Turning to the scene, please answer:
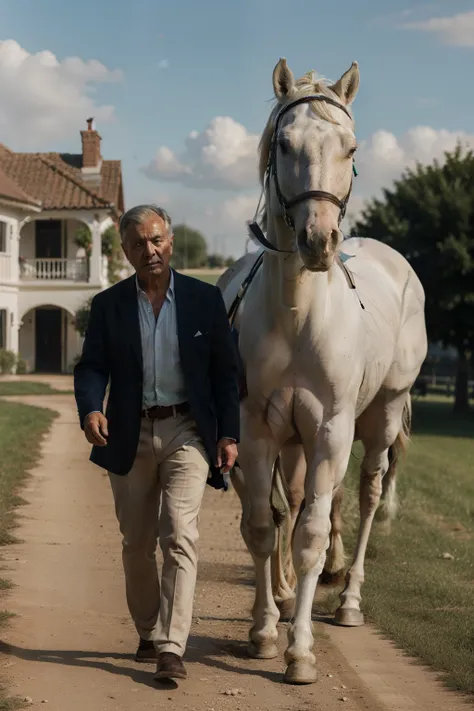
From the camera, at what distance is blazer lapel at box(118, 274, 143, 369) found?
561 centimetres

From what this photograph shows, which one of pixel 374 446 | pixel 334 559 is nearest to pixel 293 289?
pixel 374 446

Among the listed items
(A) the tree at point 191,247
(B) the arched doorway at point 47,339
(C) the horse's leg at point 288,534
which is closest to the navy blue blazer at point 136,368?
(C) the horse's leg at point 288,534

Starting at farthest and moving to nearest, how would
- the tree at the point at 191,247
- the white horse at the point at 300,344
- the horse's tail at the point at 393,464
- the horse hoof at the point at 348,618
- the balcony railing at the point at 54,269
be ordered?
the tree at the point at 191,247 < the balcony railing at the point at 54,269 < the horse's tail at the point at 393,464 < the horse hoof at the point at 348,618 < the white horse at the point at 300,344

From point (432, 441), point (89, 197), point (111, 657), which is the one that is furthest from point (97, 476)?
point (89, 197)

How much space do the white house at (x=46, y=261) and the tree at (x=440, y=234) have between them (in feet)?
40.3

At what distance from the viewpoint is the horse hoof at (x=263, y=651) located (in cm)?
625

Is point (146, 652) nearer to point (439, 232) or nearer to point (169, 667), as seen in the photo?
point (169, 667)

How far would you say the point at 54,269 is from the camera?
144ft

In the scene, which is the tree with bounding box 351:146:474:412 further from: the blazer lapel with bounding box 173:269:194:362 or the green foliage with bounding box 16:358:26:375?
the blazer lapel with bounding box 173:269:194:362

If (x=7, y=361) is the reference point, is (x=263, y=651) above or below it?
below

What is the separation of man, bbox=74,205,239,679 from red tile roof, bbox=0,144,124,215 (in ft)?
120

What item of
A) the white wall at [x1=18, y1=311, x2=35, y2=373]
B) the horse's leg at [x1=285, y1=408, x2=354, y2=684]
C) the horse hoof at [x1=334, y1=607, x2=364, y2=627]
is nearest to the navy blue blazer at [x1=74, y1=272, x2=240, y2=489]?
the horse's leg at [x1=285, y1=408, x2=354, y2=684]

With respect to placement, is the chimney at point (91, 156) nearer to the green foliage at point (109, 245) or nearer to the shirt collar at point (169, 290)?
the green foliage at point (109, 245)

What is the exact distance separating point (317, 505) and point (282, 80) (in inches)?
89.6
